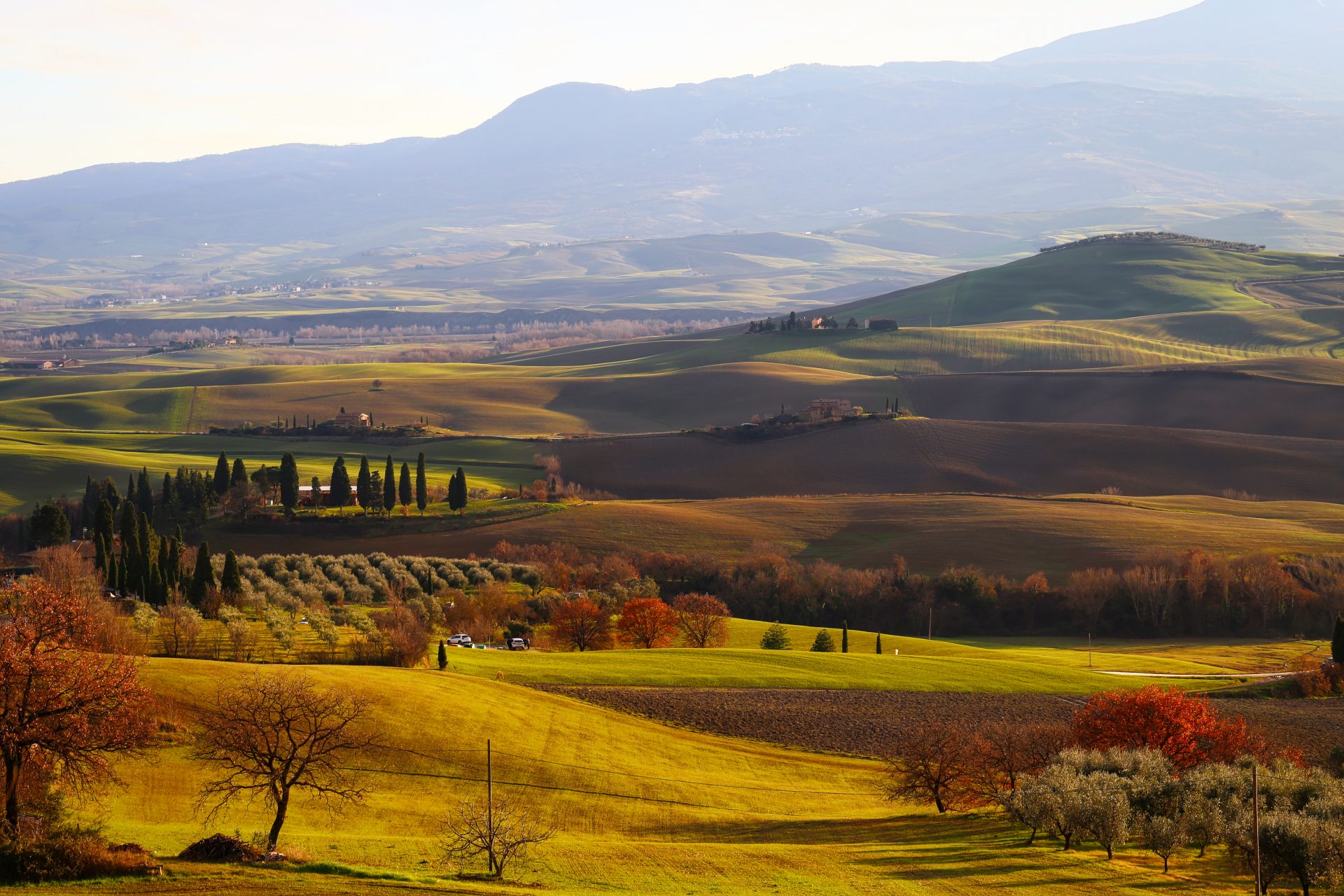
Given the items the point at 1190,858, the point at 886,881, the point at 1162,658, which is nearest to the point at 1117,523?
the point at 1162,658

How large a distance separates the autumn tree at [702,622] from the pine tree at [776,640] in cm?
279

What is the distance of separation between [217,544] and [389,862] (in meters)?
72.8

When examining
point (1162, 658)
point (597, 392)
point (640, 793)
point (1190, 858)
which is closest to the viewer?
point (1190, 858)

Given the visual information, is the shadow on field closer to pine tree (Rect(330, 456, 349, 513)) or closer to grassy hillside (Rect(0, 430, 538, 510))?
pine tree (Rect(330, 456, 349, 513))

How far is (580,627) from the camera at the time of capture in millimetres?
77750

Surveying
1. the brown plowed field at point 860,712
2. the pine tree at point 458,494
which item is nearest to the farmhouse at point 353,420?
the pine tree at point 458,494

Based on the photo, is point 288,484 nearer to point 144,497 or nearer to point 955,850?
point 144,497

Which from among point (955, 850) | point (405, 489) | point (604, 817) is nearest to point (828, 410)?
point (405, 489)

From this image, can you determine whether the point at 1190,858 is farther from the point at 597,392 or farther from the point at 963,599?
the point at 597,392

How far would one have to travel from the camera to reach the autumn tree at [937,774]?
1820 inches

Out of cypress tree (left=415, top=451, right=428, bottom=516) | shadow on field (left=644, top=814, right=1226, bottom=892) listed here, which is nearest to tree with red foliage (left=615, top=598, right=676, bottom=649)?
cypress tree (left=415, top=451, right=428, bottom=516)

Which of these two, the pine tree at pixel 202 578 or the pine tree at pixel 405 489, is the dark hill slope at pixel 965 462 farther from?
the pine tree at pixel 202 578

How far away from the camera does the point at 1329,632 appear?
87562 millimetres

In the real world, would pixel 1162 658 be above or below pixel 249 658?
below
